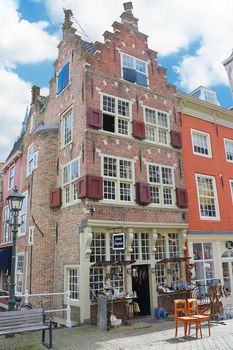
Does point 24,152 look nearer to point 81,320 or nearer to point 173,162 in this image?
point 173,162

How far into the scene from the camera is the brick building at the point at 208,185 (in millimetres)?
16188

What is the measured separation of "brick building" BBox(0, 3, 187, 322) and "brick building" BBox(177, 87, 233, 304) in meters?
1.16

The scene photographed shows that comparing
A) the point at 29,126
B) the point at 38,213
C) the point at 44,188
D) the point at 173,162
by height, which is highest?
the point at 29,126

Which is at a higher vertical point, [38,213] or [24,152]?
[24,152]

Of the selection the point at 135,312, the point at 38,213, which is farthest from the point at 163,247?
the point at 38,213

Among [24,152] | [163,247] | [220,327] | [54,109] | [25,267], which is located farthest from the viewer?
[24,152]

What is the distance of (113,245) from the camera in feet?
40.4

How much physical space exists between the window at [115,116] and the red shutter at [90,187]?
2.84 m

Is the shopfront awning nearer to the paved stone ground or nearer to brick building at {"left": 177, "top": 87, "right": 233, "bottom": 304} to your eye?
the paved stone ground

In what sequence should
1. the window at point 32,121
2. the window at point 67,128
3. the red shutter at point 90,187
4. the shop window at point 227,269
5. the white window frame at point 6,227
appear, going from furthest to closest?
the white window frame at point 6,227 < the window at point 32,121 < the shop window at point 227,269 < the window at point 67,128 < the red shutter at point 90,187

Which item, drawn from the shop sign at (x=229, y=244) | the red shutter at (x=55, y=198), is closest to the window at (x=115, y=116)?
the red shutter at (x=55, y=198)

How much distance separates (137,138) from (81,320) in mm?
8285

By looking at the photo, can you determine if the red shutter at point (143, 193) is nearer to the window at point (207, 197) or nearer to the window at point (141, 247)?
the window at point (141, 247)

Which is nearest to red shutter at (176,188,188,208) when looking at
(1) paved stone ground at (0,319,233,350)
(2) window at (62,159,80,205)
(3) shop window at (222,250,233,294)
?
(3) shop window at (222,250,233,294)
